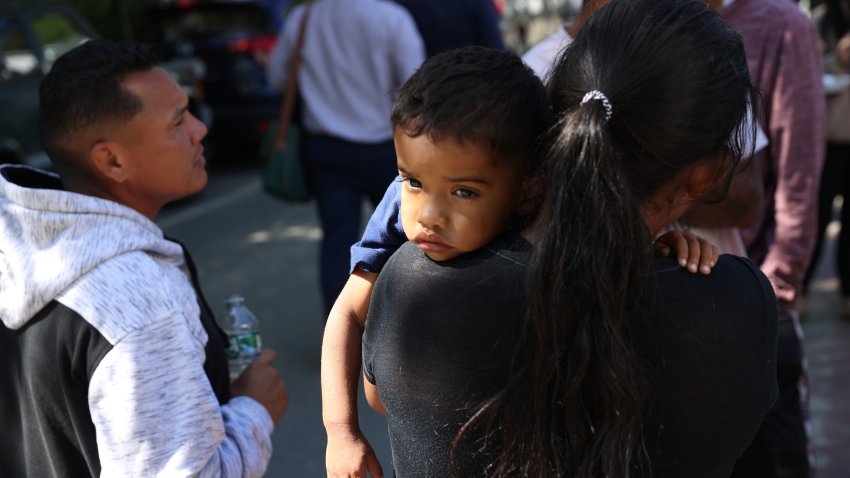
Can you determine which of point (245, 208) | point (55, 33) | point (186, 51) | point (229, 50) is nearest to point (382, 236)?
point (55, 33)

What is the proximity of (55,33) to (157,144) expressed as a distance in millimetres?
6646

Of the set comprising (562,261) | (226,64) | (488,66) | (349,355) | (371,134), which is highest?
(488,66)

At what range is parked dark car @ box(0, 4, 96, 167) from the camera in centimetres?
696

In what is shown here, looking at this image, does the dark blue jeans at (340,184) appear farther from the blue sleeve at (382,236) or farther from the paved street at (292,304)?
the blue sleeve at (382,236)

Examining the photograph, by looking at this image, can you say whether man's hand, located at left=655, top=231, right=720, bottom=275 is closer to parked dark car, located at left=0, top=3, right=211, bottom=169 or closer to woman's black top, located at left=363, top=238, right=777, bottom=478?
woman's black top, located at left=363, top=238, right=777, bottom=478

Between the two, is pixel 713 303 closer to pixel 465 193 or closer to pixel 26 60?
pixel 465 193

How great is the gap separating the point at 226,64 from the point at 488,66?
9941 millimetres

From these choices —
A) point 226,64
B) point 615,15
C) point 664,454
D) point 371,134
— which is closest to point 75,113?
point 615,15

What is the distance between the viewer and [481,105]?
139 centimetres

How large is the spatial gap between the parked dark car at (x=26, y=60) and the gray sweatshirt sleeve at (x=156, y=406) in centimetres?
547

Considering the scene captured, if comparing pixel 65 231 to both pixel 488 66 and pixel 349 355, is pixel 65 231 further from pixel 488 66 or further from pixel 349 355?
pixel 488 66

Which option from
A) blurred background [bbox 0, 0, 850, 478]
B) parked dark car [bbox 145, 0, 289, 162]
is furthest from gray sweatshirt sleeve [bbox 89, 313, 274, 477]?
parked dark car [bbox 145, 0, 289, 162]

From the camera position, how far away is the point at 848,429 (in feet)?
13.9

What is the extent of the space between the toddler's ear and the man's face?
0.97m
